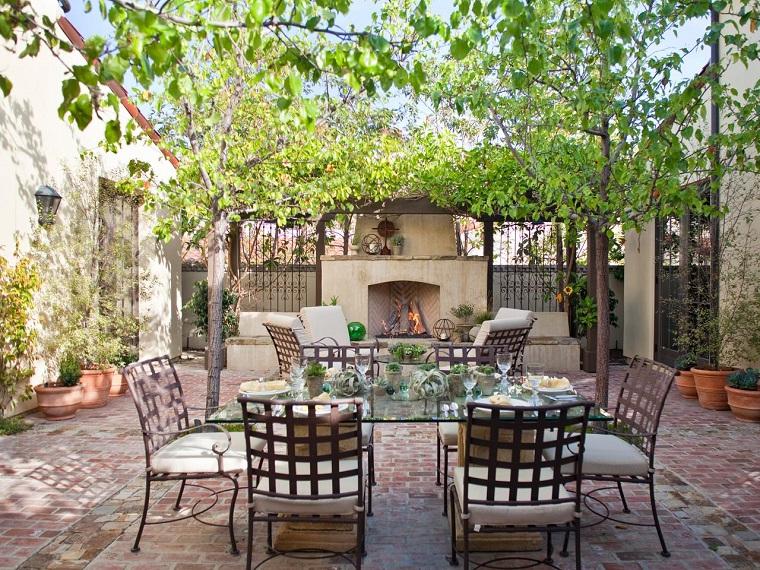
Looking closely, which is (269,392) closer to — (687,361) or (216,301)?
(216,301)

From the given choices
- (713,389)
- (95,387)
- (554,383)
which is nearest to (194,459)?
(554,383)

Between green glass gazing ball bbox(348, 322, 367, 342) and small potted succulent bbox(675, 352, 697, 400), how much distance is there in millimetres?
4582

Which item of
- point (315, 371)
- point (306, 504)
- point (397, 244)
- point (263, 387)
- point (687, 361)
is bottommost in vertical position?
point (306, 504)

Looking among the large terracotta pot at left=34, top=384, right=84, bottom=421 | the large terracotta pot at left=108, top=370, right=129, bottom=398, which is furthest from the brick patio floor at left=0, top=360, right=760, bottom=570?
the large terracotta pot at left=108, top=370, right=129, bottom=398

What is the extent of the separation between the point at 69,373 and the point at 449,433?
4399 mm

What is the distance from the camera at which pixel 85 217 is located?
755 centimetres

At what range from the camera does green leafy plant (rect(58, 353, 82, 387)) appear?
647 centimetres

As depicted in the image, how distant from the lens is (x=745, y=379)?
251 inches

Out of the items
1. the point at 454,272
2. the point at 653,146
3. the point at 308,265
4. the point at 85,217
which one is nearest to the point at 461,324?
the point at 454,272

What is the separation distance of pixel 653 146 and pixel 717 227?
4.28 metres

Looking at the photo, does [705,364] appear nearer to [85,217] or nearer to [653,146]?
[653,146]

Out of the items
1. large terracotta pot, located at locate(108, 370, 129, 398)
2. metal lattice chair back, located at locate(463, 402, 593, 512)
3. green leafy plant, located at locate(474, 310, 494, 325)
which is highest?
green leafy plant, located at locate(474, 310, 494, 325)

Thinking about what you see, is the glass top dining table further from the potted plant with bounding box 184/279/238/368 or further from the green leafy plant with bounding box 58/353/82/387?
the potted plant with bounding box 184/279/238/368

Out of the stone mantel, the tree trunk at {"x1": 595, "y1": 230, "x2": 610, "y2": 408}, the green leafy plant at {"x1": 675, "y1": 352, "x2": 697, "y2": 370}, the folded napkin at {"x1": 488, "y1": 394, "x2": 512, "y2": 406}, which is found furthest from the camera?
the stone mantel
